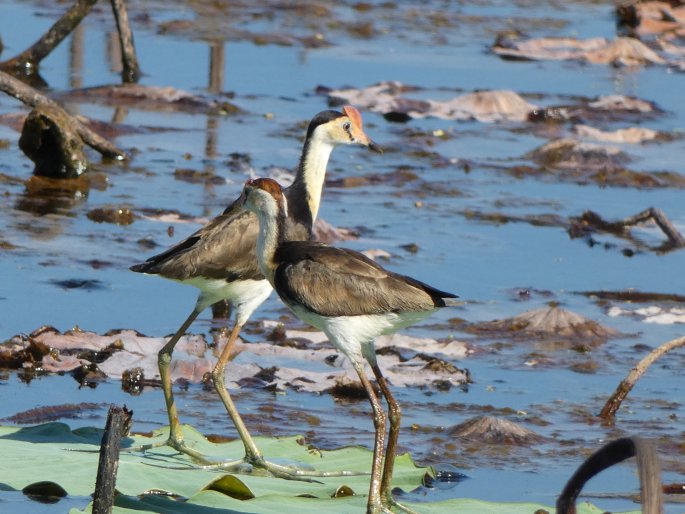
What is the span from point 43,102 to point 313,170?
12.6 feet

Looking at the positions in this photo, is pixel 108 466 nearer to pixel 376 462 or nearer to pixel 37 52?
pixel 376 462

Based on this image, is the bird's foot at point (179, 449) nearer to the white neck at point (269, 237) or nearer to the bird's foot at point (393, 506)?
the white neck at point (269, 237)

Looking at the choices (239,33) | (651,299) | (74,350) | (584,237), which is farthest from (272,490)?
(239,33)

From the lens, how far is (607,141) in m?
13.3

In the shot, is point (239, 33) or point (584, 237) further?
point (239, 33)

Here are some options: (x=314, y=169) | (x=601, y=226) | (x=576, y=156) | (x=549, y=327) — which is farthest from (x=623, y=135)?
(x=314, y=169)

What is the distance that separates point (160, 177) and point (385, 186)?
168 centimetres

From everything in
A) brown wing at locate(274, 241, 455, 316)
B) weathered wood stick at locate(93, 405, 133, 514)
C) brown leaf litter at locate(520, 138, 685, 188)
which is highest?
weathered wood stick at locate(93, 405, 133, 514)

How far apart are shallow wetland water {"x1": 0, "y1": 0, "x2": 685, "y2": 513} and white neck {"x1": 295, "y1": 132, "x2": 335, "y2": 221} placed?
0.87 meters

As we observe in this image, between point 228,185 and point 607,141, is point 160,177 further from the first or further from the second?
point 607,141

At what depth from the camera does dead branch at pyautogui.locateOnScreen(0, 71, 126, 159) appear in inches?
397

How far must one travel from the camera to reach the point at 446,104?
1410cm

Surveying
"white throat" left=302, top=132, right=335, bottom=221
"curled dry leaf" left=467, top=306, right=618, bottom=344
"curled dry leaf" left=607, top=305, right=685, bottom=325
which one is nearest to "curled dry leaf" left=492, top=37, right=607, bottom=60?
"curled dry leaf" left=607, top=305, right=685, bottom=325

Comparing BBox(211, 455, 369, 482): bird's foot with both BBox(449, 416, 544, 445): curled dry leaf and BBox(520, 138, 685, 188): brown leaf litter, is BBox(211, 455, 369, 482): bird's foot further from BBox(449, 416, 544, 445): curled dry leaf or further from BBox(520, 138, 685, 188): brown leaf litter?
BBox(520, 138, 685, 188): brown leaf litter
